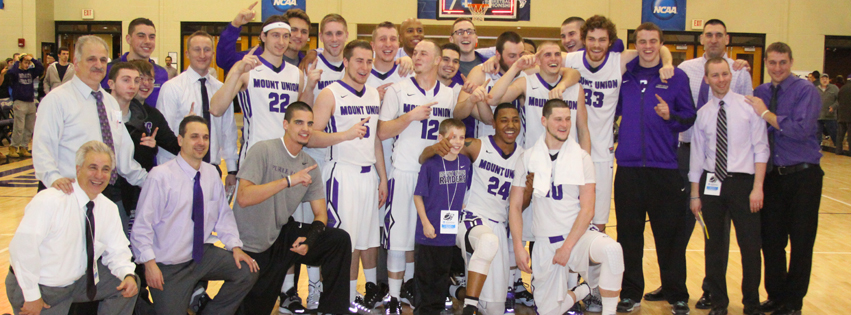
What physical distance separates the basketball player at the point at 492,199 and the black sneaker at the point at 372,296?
0.78 meters

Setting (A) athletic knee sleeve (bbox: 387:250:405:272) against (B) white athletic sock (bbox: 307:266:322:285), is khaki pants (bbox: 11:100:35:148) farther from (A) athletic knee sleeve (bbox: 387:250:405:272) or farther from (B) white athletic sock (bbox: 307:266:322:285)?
(A) athletic knee sleeve (bbox: 387:250:405:272)

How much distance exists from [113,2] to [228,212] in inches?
733

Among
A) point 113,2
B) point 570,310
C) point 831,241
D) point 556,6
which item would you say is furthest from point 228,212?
point 113,2

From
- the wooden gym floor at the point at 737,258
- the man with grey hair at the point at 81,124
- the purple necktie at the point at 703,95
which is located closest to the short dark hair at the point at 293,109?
the man with grey hair at the point at 81,124

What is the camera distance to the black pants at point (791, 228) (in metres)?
4.75

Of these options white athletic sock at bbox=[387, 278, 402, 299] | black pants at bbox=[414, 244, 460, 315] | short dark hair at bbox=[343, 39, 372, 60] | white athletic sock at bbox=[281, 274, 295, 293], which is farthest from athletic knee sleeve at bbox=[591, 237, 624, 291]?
white athletic sock at bbox=[281, 274, 295, 293]

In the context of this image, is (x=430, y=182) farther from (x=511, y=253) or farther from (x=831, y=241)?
(x=831, y=241)

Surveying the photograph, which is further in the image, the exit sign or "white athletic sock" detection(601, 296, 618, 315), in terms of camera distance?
the exit sign

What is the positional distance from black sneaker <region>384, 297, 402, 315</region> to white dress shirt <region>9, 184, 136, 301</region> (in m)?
1.96

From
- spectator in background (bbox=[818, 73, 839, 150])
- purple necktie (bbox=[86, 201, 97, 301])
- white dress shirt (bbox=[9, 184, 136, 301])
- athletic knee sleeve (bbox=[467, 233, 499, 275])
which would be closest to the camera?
white dress shirt (bbox=[9, 184, 136, 301])

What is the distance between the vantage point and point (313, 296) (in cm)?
498

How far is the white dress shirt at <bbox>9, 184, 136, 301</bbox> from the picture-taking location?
3320 millimetres

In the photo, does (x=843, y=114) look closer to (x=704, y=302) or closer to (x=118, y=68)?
(x=704, y=302)

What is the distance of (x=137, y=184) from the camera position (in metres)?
4.40
